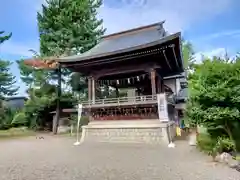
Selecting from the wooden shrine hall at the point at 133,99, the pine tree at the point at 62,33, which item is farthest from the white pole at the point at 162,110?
the pine tree at the point at 62,33

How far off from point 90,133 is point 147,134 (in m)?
2.94

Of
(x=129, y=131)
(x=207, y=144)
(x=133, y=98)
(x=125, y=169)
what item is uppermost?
(x=133, y=98)

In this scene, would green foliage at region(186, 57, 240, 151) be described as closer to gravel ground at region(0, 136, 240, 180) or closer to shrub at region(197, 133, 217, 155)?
shrub at region(197, 133, 217, 155)

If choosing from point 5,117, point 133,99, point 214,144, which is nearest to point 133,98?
point 133,99

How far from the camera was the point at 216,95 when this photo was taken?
17.5 feet

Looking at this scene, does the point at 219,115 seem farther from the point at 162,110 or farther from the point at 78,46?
the point at 78,46

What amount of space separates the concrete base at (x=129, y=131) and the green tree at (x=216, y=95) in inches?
141

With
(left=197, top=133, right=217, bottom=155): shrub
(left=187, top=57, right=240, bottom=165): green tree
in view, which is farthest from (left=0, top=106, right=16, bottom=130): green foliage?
(left=187, top=57, right=240, bottom=165): green tree

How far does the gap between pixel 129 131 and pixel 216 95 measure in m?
5.55

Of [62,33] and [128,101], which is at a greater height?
[62,33]

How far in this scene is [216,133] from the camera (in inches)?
255

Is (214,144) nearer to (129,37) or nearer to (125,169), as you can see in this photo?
(125,169)

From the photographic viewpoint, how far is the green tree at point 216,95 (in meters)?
5.29

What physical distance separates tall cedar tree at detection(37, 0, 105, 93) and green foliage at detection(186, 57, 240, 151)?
1423cm
